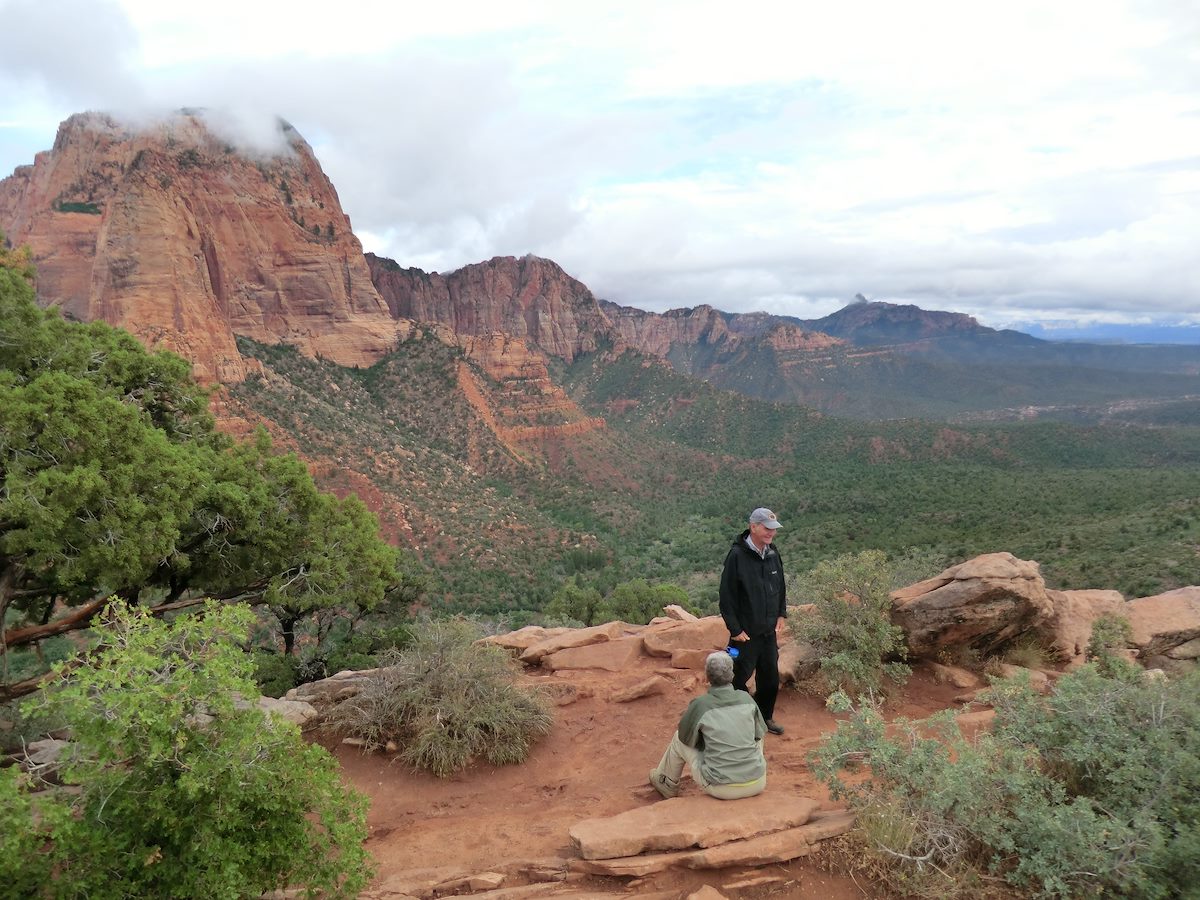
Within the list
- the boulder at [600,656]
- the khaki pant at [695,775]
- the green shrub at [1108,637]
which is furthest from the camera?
the boulder at [600,656]

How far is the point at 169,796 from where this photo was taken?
373cm

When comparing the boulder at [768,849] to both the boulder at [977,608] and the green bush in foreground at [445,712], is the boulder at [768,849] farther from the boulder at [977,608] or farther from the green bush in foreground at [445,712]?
the boulder at [977,608]

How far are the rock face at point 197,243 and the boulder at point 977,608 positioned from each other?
46848 mm

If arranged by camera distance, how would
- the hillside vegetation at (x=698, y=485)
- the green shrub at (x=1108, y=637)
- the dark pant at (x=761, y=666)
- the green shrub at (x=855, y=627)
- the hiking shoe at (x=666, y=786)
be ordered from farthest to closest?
1. the hillside vegetation at (x=698, y=485)
2. the green shrub at (x=1108, y=637)
3. the green shrub at (x=855, y=627)
4. the dark pant at (x=761, y=666)
5. the hiking shoe at (x=666, y=786)

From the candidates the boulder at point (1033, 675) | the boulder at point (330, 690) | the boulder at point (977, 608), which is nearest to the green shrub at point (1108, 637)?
the boulder at point (977, 608)

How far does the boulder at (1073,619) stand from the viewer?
890cm

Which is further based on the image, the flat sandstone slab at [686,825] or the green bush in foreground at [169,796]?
the flat sandstone slab at [686,825]

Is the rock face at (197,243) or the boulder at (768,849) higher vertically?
the rock face at (197,243)

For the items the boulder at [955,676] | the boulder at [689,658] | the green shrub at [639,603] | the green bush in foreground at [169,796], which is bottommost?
the green shrub at [639,603]

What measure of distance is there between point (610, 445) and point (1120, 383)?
150 metres

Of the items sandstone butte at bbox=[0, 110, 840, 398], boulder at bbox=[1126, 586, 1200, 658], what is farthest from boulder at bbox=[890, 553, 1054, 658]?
sandstone butte at bbox=[0, 110, 840, 398]

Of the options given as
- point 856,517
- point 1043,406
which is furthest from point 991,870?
point 1043,406

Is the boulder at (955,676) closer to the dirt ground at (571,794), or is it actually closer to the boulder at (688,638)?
the dirt ground at (571,794)

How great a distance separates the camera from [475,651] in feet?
26.3
